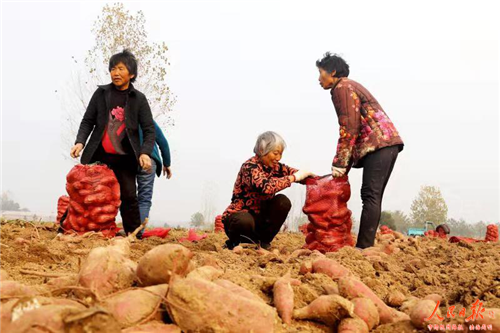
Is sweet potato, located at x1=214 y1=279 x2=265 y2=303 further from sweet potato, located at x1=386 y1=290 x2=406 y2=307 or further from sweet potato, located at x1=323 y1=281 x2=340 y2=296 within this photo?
sweet potato, located at x1=386 y1=290 x2=406 y2=307

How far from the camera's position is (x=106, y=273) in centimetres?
194

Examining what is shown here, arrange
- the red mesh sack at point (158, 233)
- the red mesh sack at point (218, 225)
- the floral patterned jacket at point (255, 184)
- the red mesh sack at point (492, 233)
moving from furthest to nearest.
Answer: the red mesh sack at point (218, 225), the red mesh sack at point (492, 233), the red mesh sack at point (158, 233), the floral patterned jacket at point (255, 184)

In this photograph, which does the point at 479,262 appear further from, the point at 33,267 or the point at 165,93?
the point at 165,93

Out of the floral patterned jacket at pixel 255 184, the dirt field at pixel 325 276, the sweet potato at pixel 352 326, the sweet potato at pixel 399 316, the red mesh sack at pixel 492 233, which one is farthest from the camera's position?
the red mesh sack at pixel 492 233

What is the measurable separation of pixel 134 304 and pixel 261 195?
2858mm

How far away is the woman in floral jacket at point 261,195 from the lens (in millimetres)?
4238

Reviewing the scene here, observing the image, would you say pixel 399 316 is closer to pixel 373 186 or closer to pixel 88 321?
pixel 88 321

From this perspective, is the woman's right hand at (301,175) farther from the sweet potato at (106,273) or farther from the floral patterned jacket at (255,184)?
the sweet potato at (106,273)

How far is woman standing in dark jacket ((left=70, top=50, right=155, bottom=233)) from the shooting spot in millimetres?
4988

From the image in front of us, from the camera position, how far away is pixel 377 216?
448cm

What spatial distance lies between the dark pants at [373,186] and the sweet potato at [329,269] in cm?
176

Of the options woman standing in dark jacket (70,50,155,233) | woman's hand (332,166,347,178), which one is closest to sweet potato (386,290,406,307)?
woman's hand (332,166,347,178)

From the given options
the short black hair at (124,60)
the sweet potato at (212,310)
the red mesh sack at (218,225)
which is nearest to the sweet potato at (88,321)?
the sweet potato at (212,310)

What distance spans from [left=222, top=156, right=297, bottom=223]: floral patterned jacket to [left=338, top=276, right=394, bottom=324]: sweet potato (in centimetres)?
192
